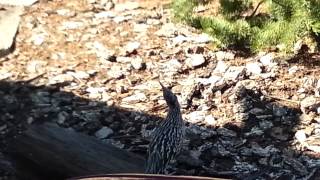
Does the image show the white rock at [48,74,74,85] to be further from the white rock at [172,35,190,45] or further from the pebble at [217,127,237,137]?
the pebble at [217,127,237,137]

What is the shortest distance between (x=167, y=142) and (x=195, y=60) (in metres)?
1.18

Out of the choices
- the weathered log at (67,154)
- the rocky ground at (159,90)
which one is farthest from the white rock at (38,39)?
the weathered log at (67,154)

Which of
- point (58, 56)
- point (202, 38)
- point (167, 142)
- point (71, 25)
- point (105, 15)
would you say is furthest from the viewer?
point (105, 15)

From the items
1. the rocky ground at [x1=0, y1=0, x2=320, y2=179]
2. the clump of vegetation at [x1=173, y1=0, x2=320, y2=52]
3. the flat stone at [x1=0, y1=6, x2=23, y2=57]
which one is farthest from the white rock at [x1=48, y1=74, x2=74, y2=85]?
the clump of vegetation at [x1=173, y1=0, x2=320, y2=52]

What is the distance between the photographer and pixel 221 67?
15.4 ft

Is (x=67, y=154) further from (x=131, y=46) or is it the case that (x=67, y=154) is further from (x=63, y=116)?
(x=131, y=46)

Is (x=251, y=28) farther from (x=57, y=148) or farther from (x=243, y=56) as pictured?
(x=57, y=148)

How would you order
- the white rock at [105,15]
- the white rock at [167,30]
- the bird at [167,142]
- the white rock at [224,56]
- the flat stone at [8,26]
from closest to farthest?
the bird at [167,142] < the white rock at [224,56] < the white rock at [167,30] < the flat stone at [8,26] < the white rock at [105,15]

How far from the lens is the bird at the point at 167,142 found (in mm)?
3637

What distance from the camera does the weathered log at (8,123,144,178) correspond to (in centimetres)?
383

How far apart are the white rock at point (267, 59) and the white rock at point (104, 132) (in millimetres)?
1073

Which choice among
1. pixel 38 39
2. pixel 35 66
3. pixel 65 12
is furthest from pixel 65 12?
pixel 35 66

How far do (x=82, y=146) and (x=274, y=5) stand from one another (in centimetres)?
142

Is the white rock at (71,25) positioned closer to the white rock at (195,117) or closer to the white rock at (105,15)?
the white rock at (105,15)
